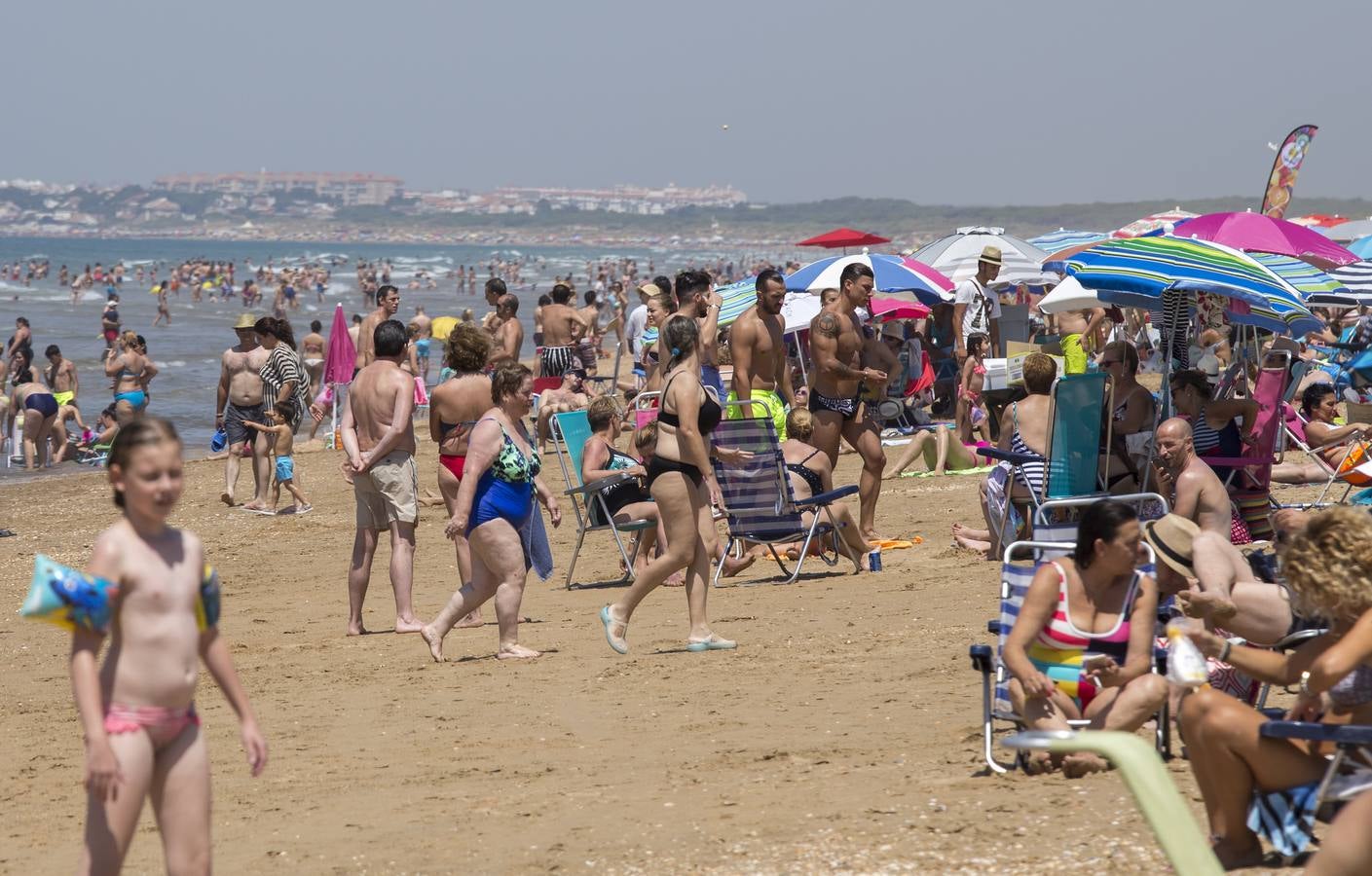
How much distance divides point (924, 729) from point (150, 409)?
64.4ft

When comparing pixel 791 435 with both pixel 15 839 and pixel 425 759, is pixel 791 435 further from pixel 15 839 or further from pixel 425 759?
pixel 15 839

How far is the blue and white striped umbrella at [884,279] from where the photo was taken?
13.4 metres

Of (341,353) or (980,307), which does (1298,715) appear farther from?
(341,353)

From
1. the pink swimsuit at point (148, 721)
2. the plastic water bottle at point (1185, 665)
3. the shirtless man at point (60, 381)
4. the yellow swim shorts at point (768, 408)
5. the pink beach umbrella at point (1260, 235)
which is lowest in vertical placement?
the shirtless man at point (60, 381)

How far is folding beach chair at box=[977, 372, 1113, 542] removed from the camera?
24.4 feet

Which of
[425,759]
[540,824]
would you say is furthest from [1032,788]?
[425,759]

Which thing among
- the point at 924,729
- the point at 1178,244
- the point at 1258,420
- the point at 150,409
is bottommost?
the point at 150,409

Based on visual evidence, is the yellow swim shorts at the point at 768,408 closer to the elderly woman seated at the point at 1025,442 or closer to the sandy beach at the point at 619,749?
the sandy beach at the point at 619,749

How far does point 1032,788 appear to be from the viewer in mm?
4426

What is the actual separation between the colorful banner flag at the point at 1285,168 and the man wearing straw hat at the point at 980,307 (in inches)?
94.9

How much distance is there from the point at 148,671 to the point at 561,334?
11.6 m

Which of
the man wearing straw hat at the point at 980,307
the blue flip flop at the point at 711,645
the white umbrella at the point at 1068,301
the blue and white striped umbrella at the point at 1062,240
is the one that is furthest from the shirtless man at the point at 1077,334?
the blue flip flop at the point at 711,645

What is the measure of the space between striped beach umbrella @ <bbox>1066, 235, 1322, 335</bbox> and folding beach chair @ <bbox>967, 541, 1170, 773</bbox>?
2.65m

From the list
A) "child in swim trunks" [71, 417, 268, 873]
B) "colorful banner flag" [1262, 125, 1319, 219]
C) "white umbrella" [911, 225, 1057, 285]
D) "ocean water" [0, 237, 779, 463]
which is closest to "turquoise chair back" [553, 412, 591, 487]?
"child in swim trunks" [71, 417, 268, 873]
